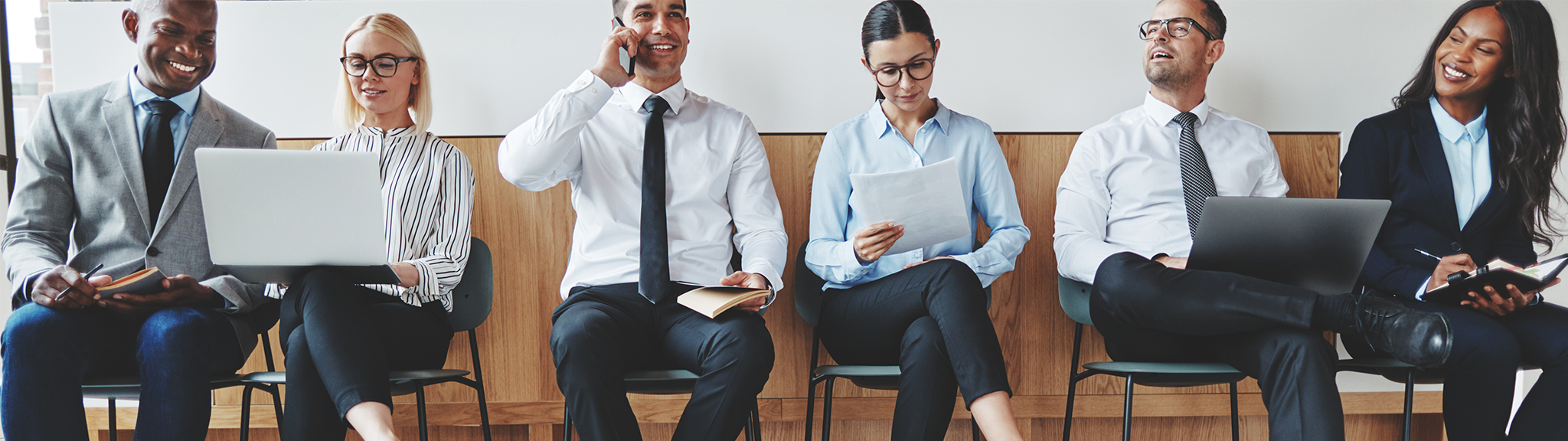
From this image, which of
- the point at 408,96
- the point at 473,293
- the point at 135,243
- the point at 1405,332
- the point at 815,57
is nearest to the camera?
the point at 1405,332

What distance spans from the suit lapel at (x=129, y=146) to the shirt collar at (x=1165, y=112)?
2.39m

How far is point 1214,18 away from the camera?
7.12ft

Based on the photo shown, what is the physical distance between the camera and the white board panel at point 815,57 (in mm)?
2309

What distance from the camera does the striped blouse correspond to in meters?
1.88

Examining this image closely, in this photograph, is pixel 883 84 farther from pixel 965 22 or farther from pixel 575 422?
pixel 575 422

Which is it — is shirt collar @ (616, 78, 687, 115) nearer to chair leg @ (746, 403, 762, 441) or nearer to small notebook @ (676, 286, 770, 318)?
small notebook @ (676, 286, 770, 318)

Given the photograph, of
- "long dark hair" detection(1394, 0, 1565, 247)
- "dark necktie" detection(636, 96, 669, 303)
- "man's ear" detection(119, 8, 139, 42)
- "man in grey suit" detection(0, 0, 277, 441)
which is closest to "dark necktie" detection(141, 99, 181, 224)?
"man in grey suit" detection(0, 0, 277, 441)

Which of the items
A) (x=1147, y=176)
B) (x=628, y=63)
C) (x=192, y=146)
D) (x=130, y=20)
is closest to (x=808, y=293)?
(x=628, y=63)

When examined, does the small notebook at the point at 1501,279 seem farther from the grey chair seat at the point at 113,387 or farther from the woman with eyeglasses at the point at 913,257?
the grey chair seat at the point at 113,387

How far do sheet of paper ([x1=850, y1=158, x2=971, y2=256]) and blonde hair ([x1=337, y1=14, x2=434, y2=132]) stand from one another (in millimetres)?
1144

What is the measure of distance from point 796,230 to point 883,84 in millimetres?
540

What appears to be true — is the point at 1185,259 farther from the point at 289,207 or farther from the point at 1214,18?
the point at 289,207

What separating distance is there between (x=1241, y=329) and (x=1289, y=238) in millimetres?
210

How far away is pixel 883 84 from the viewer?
199 cm
